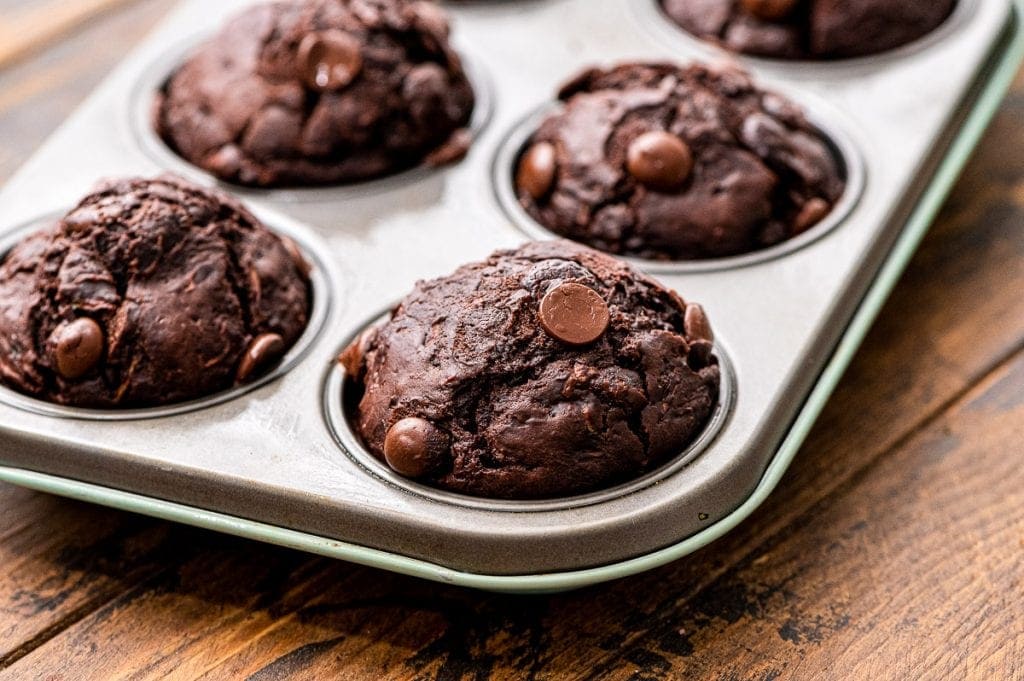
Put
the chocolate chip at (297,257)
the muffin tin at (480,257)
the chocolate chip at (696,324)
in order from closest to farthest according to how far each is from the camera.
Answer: the muffin tin at (480,257) → the chocolate chip at (696,324) → the chocolate chip at (297,257)

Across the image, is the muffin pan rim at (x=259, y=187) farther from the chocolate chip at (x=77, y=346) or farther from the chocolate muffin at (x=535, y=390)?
the chocolate muffin at (x=535, y=390)

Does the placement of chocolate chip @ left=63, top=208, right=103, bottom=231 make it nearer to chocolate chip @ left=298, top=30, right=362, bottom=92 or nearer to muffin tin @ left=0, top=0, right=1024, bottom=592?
muffin tin @ left=0, top=0, right=1024, bottom=592

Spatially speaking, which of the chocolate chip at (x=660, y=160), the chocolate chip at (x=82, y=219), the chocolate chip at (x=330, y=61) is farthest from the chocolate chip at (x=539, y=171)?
the chocolate chip at (x=82, y=219)

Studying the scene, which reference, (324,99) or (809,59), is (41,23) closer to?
(324,99)

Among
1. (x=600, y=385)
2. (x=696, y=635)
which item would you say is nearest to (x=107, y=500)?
(x=600, y=385)

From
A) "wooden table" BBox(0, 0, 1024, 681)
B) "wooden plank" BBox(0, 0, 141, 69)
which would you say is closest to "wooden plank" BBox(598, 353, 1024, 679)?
"wooden table" BBox(0, 0, 1024, 681)

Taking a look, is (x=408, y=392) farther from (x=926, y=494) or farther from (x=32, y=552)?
(x=926, y=494)

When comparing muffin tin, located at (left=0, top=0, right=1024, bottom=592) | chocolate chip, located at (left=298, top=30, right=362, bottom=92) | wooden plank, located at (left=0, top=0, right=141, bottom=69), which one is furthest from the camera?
wooden plank, located at (left=0, top=0, right=141, bottom=69)

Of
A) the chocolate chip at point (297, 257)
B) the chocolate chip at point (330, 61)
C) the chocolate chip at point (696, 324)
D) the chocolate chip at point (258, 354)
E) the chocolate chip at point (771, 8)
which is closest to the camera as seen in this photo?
the chocolate chip at point (696, 324)
